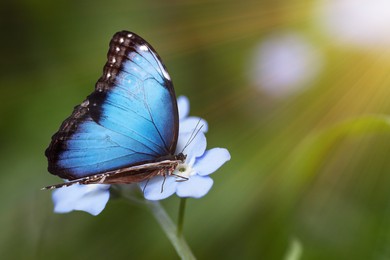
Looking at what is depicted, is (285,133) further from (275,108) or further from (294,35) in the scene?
(294,35)

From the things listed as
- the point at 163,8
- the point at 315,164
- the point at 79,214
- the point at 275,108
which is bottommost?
the point at 79,214

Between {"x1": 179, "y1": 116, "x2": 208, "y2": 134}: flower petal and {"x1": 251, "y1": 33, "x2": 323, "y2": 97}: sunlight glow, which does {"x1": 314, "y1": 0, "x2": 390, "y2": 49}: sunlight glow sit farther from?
{"x1": 179, "y1": 116, "x2": 208, "y2": 134}: flower petal

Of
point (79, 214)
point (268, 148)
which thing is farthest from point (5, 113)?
point (268, 148)

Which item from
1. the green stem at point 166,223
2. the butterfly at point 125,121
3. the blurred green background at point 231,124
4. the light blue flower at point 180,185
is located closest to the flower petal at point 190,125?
the light blue flower at point 180,185

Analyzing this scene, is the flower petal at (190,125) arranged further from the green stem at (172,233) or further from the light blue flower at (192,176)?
the green stem at (172,233)

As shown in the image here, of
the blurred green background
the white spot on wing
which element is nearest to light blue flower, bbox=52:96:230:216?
the white spot on wing

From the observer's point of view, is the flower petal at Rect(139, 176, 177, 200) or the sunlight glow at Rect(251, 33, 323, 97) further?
the sunlight glow at Rect(251, 33, 323, 97)

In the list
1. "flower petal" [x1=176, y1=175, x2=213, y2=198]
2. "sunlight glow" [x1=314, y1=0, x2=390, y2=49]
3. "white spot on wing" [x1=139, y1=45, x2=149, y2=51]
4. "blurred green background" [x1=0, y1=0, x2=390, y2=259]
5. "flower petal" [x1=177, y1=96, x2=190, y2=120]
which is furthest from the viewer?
"sunlight glow" [x1=314, y1=0, x2=390, y2=49]
